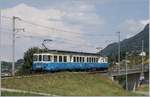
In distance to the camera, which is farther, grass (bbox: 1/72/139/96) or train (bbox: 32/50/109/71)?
train (bbox: 32/50/109/71)

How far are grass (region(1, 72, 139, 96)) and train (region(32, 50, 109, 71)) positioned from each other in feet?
6.67

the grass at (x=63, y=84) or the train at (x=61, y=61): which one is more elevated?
the train at (x=61, y=61)

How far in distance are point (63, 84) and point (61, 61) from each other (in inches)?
331

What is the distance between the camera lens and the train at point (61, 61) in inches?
1886

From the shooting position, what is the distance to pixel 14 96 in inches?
880

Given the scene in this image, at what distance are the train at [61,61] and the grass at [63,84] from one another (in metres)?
2.03

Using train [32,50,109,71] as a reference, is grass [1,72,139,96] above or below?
below

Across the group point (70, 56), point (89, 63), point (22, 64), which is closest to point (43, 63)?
point (70, 56)

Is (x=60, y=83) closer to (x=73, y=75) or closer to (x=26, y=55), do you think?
(x=73, y=75)

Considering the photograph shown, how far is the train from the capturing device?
47906mm

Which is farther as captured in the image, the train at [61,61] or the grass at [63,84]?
the train at [61,61]

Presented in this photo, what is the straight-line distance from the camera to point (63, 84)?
4147 centimetres

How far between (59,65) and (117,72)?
2240cm

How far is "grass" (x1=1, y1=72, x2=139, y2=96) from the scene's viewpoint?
107 feet
